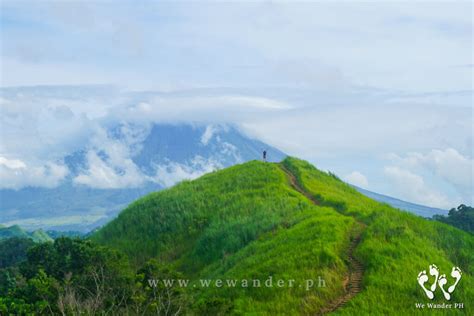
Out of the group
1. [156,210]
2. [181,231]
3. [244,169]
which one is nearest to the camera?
[181,231]

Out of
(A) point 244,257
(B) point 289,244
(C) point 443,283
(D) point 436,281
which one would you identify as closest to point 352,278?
(D) point 436,281

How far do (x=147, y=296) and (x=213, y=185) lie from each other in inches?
875

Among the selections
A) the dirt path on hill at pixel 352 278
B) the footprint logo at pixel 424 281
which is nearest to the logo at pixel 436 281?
the footprint logo at pixel 424 281

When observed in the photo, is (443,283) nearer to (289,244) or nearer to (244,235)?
(289,244)

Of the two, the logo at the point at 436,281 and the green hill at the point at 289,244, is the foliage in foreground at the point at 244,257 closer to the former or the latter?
the green hill at the point at 289,244

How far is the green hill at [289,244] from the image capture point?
50.5 feet

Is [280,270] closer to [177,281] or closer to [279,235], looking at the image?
[177,281]

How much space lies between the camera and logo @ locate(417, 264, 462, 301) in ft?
50.0

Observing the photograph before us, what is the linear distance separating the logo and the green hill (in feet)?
0.57

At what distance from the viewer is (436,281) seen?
51.8 feet

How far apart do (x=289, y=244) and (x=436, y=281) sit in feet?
19.3

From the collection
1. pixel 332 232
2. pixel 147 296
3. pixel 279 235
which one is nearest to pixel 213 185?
pixel 279 235

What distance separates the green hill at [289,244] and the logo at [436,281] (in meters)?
0.17

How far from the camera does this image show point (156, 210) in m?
35.0
